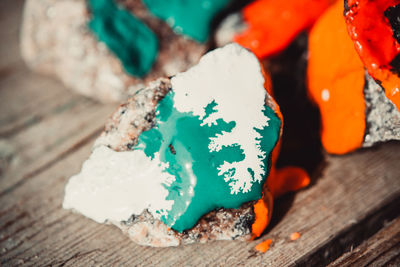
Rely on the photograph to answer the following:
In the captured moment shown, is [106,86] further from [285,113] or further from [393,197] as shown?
[393,197]

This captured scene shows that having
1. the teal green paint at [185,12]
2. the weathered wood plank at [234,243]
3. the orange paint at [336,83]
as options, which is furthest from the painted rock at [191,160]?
the teal green paint at [185,12]

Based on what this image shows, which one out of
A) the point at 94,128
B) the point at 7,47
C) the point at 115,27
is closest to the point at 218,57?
the point at 115,27

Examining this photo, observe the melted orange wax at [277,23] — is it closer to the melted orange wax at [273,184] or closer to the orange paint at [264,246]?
the melted orange wax at [273,184]

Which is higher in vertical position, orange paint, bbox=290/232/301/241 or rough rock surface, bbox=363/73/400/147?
rough rock surface, bbox=363/73/400/147

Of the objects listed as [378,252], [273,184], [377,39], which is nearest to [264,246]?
[273,184]

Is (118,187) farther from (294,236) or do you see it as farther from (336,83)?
(336,83)

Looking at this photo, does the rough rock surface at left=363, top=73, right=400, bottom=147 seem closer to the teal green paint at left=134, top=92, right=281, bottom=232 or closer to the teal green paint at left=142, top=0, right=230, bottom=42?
the teal green paint at left=134, top=92, right=281, bottom=232

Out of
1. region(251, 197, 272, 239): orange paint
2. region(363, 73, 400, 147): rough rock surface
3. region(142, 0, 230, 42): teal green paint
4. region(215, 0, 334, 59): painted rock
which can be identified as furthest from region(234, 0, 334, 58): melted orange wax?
region(251, 197, 272, 239): orange paint
